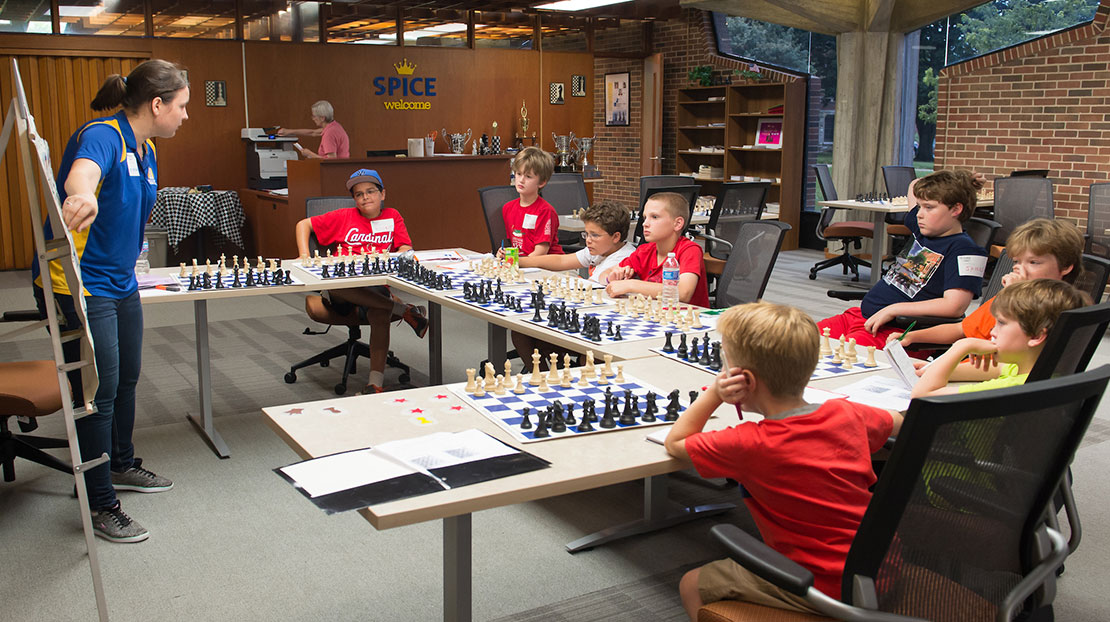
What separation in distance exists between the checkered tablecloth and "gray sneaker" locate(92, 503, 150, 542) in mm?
6305

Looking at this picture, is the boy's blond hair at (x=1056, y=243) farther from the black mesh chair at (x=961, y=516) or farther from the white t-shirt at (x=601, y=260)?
the white t-shirt at (x=601, y=260)

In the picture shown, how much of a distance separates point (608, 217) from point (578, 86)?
8.22 metres

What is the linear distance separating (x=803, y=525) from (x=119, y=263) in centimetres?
236

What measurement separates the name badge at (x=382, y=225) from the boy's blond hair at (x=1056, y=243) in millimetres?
3404

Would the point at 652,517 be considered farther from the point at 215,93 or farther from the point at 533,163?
the point at 215,93

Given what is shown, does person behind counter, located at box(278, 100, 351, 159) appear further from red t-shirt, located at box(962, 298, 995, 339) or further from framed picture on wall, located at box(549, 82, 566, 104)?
red t-shirt, located at box(962, 298, 995, 339)

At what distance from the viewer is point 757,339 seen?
176cm

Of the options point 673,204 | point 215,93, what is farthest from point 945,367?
point 215,93

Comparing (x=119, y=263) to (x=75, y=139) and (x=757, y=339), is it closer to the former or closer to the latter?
(x=75, y=139)

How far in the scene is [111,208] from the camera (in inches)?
114

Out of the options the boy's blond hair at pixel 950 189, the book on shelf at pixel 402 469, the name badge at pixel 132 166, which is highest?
the name badge at pixel 132 166

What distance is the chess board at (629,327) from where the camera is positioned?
10.2ft

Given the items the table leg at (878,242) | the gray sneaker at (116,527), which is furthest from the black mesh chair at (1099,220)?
the gray sneaker at (116,527)

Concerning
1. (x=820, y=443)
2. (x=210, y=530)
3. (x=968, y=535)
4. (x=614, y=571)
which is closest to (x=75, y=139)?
(x=210, y=530)
